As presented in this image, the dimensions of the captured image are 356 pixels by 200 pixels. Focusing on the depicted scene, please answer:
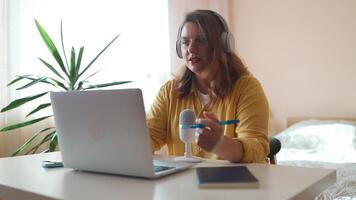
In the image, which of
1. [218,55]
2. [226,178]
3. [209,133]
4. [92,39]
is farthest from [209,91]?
[92,39]

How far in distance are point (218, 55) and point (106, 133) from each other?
69 centimetres

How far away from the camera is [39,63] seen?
2496 mm

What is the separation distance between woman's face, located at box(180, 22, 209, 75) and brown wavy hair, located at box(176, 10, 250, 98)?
17 mm

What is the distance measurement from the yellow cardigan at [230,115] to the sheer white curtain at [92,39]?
1178mm

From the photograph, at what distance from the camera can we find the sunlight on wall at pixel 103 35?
95.4 inches

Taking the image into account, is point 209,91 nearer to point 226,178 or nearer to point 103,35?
point 226,178

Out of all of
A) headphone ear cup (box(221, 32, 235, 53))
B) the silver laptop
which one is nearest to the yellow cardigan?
headphone ear cup (box(221, 32, 235, 53))

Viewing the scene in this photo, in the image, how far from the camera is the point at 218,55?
149 cm

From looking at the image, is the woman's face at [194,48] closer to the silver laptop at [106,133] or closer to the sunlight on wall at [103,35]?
the silver laptop at [106,133]

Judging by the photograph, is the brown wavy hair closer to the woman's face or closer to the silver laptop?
the woman's face

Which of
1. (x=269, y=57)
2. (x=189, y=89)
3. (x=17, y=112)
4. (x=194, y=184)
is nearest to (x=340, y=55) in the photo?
(x=269, y=57)

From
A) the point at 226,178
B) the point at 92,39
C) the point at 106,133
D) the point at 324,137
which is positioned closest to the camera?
the point at 226,178

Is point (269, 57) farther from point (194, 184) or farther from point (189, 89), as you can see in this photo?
point (194, 184)

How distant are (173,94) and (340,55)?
7.54 ft
